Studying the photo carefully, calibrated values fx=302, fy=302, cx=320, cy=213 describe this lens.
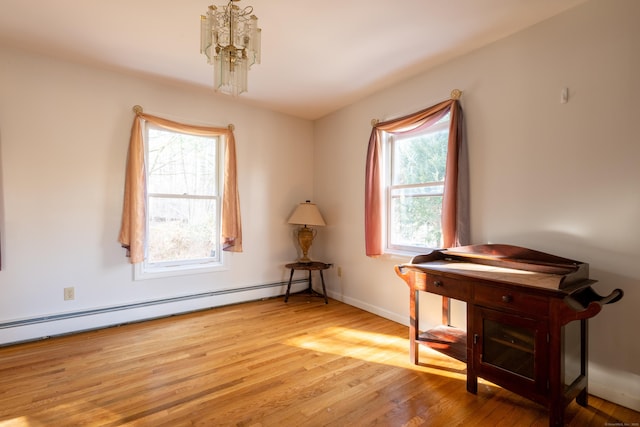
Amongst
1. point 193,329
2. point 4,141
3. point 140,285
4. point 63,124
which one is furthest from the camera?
point 140,285

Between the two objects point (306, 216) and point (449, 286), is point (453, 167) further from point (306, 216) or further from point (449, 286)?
point (306, 216)

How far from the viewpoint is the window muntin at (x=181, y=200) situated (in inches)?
128

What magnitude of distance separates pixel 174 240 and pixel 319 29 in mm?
2590

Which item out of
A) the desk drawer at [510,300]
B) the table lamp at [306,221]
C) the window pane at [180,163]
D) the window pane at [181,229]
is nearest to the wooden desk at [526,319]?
the desk drawer at [510,300]

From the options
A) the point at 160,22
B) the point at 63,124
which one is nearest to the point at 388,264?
the point at 160,22

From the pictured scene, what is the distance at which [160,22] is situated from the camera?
2207 mm

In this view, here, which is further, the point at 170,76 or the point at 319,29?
the point at 170,76

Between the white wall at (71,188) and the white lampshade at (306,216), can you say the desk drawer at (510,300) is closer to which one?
the white lampshade at (306,216)

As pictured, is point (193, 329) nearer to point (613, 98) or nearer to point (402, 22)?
point (402, 22)

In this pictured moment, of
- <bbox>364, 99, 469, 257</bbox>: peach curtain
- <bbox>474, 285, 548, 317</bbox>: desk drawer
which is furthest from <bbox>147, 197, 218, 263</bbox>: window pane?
<bbox>474, 285, 548, 317</bbox>: desk drawer

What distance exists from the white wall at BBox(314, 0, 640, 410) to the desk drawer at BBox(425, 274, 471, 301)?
65 centimetres

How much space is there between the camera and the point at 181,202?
3432 mm

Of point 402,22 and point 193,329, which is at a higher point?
point 402,22

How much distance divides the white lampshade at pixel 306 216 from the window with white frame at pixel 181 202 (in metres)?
0.94
